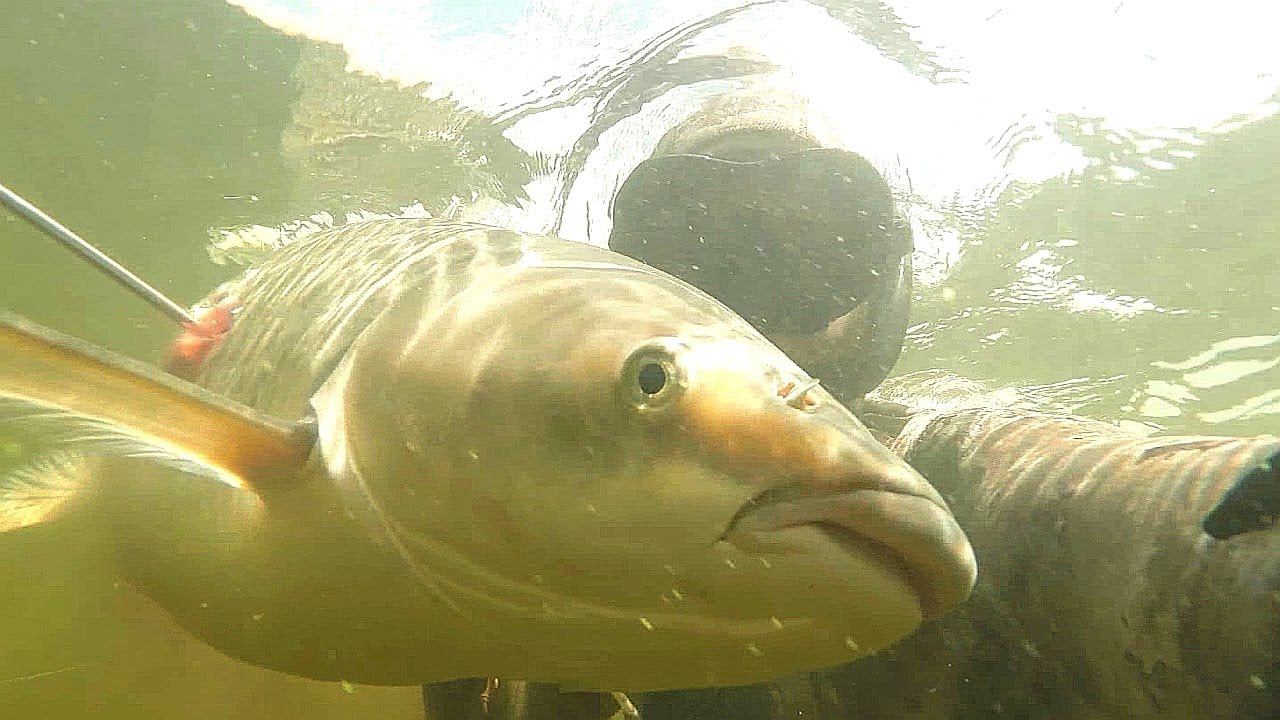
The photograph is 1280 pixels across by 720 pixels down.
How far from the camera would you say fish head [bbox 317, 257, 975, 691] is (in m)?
1.50

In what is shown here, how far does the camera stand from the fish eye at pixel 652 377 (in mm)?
1662

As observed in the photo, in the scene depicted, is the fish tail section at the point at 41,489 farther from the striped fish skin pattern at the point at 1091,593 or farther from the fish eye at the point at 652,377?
the striped fish skin pattern at the point at 1091,593

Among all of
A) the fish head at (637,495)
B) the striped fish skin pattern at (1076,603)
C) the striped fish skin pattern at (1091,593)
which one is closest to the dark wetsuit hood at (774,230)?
the striped fish skin pattern at (1076,603)

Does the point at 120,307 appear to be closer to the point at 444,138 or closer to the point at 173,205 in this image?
→ the point at 173,205

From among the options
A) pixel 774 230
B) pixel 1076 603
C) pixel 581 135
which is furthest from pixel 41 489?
pixel 581 135

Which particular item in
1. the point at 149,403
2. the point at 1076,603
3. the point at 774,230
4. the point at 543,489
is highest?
the point at 149,403

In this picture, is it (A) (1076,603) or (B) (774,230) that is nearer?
(A) (1076,603)

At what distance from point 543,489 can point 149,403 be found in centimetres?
107

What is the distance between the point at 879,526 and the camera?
1.46 m

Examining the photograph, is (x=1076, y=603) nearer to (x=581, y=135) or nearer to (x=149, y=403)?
(x=149, y=403)

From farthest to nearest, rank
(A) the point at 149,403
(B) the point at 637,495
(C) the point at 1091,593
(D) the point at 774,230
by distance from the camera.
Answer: (D) the point at 774,230 → (C) the point at 1091,593 → (A) the point at 149,403 → (B) the point at 637,495

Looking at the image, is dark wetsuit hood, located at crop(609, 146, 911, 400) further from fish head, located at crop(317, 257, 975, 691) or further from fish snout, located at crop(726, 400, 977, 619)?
fish snout, located at crop(726, 400, 977, 619)

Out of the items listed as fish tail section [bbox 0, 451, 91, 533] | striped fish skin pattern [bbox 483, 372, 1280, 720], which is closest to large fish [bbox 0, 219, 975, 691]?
striped fish skin pattern [bbox 483, 372, 1280, 720]

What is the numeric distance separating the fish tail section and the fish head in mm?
2521
